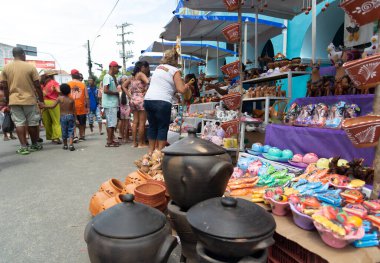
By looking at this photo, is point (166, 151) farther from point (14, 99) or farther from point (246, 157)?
point (14, 99)

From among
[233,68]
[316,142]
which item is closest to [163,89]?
[233,68]

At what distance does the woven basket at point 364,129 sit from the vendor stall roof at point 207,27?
168 inches

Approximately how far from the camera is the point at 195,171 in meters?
1.55

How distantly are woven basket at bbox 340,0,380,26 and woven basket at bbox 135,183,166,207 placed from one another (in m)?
1.77

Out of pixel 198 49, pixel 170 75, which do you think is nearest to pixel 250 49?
pixel 198 49

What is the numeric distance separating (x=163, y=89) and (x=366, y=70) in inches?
93.9

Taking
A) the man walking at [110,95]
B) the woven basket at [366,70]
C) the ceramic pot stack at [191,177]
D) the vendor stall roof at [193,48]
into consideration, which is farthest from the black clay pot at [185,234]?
the vendor stall roof at [193,48]

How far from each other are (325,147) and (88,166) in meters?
3.33

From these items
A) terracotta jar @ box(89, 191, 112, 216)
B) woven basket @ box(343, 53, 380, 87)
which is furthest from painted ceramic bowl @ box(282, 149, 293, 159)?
terracotta jar @ box(89, 191, 112, 216)

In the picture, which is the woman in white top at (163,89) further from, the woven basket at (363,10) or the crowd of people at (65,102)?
the woven basket at (363,10)

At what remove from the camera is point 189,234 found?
5.27ft

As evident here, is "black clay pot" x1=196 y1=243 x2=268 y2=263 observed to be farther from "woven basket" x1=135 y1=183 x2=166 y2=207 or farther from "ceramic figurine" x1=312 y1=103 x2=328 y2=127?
"ceramic figurine" x1=312 y1=103 x2=328 y2=127

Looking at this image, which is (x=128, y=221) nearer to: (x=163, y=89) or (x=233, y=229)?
Result: (x=233, y=229)

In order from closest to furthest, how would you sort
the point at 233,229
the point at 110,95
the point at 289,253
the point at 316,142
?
the point at 233,229 < the point at 289,253 < the point at 316,142 < the point at 110,95
